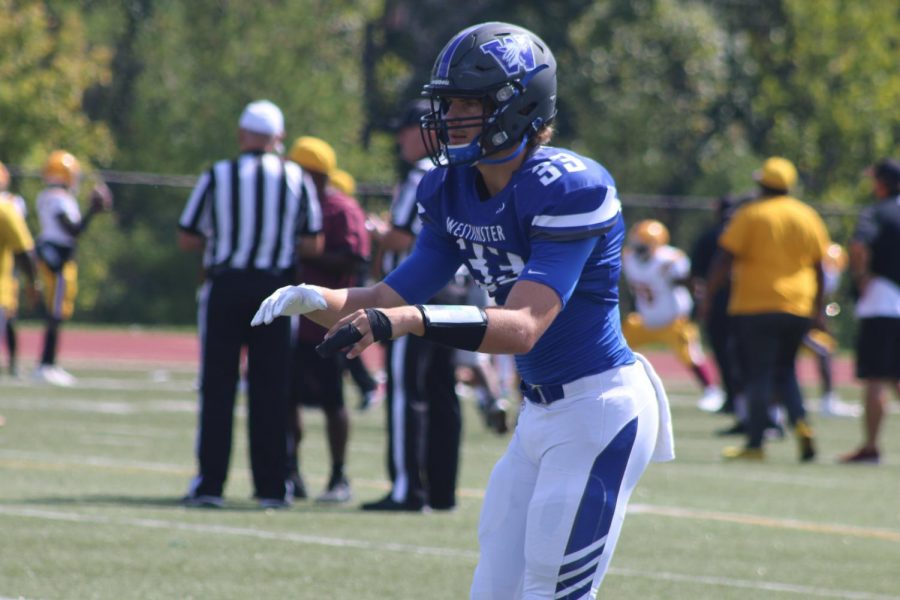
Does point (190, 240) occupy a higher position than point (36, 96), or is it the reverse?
point (190, 240)

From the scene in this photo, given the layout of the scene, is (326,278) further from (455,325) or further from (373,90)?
(373,90)

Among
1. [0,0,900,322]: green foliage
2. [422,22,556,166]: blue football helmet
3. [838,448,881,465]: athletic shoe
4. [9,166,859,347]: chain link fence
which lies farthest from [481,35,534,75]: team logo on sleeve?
[9,166,859,347]: chain link fence

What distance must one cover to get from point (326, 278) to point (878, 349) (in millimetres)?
4792

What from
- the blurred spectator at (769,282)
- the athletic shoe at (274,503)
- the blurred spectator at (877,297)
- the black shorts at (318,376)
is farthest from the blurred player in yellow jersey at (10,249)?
the blurred spectator at (877,297)

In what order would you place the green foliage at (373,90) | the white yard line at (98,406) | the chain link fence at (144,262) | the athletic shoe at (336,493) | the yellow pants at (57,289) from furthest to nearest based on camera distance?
1. the green foliage at (373,90)
2. the chain link fence at (144,262)
3. the yellow pants at (57,289)
4. the white yard line at (98,406)
5. the athletic shoe at (336,493)

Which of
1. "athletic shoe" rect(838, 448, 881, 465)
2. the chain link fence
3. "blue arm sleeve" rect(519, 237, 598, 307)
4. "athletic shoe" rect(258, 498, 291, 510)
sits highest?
"blue arm sleeve" rect(519, 237, 598, 307)

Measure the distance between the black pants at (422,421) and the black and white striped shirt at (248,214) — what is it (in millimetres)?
813

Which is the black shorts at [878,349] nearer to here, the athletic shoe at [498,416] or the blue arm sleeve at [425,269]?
the athletic shoe at [498,416]

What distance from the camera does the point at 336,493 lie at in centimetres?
980

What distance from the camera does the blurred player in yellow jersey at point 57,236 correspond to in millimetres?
17516

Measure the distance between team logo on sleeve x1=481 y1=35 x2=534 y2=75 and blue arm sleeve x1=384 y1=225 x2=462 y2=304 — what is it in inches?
21.6

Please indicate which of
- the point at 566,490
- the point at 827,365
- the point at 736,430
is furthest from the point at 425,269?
the point at 827,365

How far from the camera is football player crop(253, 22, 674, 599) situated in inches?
177

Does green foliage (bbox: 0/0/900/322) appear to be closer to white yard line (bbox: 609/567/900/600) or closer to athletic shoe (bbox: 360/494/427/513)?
athletic shoe (bbox: 360/494/427/513)
